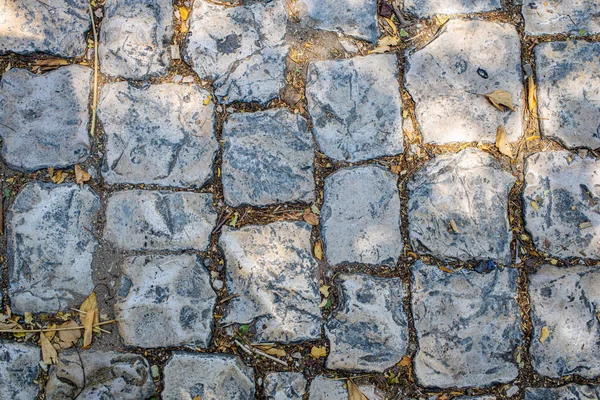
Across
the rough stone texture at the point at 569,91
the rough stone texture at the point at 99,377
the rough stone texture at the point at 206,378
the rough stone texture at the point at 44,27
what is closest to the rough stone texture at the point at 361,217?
the rough stone texture at the point at 206,378

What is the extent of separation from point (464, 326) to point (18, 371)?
6.40ft

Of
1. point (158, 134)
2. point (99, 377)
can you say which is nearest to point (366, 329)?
point (99, 377)

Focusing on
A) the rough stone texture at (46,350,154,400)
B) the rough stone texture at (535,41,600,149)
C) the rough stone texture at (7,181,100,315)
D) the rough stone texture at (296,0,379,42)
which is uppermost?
the rough stone texture at (296,0,379,42)

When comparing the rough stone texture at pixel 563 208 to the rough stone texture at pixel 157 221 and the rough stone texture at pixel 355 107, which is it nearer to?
the rough stone texture at pixel 355 107

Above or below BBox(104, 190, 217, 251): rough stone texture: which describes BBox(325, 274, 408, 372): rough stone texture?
below

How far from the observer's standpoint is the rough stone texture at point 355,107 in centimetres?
248

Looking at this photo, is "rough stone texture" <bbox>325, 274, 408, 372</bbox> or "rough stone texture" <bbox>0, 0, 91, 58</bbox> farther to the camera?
"rough stone texture" <bbox>0, 0, 91, 58</bbox>

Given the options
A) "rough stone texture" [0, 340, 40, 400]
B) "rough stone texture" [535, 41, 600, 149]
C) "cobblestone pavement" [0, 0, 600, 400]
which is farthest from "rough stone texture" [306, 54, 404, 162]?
"rough stone texture" [0, 340, 40, 400]

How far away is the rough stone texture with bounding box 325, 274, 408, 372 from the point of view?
7.77 ft

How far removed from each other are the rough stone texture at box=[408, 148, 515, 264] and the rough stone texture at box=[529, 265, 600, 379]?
0.75ft

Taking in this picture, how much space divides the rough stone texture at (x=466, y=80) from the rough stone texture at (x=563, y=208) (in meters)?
0.24

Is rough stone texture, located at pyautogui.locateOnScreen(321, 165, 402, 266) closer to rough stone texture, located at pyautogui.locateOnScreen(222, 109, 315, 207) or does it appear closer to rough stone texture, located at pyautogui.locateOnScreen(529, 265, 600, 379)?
rough stone texture, located at pyautogui.locateOnScreen(222, 109, 315, 207)

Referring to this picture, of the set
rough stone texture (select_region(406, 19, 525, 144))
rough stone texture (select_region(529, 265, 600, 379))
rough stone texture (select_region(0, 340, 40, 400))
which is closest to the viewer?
rough stone texture (select_region(0, 340, 40, 400))

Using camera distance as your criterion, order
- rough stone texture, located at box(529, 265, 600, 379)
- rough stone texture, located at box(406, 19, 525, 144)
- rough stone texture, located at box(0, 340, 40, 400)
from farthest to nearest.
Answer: rough stone texture, located at box(406, 19, 525, 144) → rough stone texture, located at box(529, 265, 600, 379) → rough stone texture, located at box(0, 340, 40, 400)
